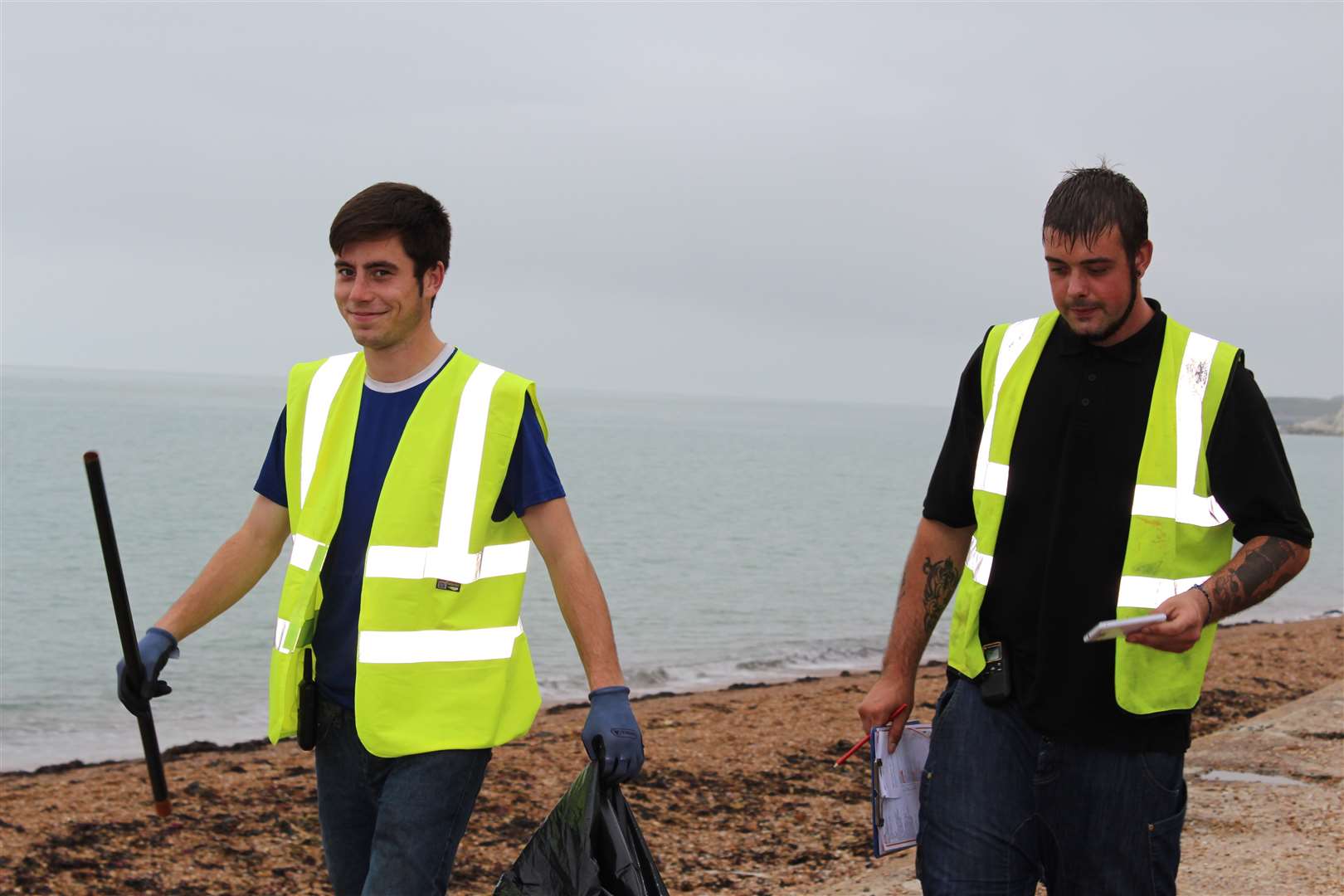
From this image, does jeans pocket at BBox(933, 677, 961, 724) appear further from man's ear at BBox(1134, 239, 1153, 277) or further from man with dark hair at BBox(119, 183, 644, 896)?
man's ear at BBox(1134, 239, 1153, 277)

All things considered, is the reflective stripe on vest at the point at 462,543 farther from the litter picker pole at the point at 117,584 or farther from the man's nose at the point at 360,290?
the litter picker pole at the point at 117,584

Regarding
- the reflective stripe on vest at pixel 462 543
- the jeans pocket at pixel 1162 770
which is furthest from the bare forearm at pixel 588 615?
the jeans pocket at pixel 1162 770

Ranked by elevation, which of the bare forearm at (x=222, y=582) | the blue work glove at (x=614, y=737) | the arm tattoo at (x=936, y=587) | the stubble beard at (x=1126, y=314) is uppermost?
the stubble beard at (x=1126, y=314)

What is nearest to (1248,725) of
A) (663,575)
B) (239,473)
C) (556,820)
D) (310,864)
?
(310,864)

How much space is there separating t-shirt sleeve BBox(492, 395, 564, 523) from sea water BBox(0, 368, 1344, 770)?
1078 cm

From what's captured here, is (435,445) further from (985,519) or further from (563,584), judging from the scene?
(985,519)

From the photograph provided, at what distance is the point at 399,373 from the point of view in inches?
134

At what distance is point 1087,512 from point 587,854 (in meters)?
1.33

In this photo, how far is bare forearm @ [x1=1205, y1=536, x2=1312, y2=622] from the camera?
2979mm

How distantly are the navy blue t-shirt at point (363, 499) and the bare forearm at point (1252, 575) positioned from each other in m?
1.43

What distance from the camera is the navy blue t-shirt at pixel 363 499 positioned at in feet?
10.6

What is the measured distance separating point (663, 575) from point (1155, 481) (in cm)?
2888

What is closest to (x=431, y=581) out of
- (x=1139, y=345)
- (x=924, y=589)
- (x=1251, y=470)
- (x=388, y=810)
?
(x=388, y=810)

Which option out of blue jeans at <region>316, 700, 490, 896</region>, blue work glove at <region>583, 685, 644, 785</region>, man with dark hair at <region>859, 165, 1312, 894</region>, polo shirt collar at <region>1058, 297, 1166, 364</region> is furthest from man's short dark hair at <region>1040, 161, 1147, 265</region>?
blue jeans at <region>316, 700, 490, 896</region>
